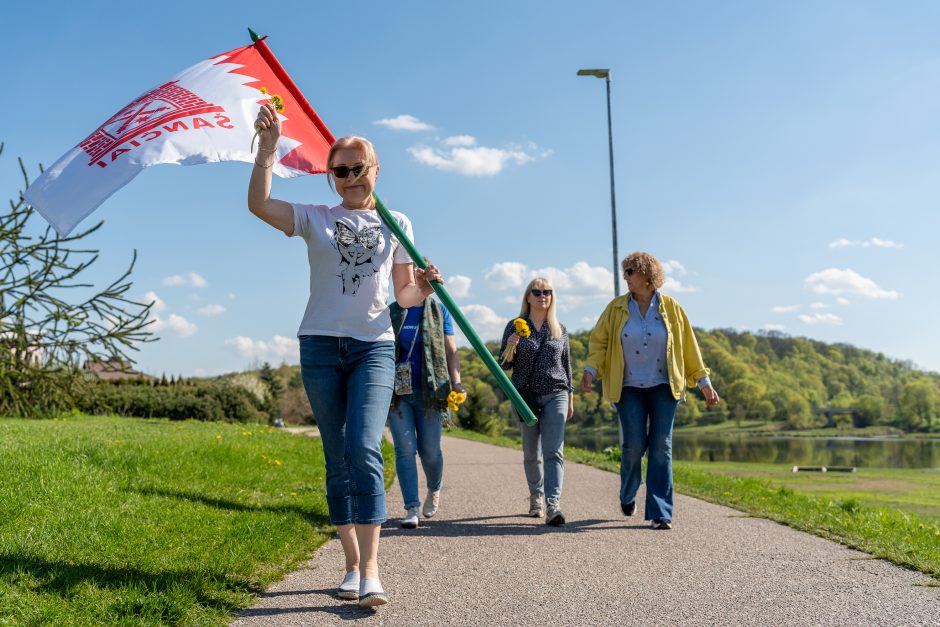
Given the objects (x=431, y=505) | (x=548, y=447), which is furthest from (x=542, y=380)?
(x=431, y=505)

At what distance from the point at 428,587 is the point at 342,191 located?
2025 millimetres

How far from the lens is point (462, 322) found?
4.15m

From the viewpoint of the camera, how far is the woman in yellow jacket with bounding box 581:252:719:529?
235 inches


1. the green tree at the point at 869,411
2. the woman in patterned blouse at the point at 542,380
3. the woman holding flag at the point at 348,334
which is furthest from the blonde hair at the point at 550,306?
the green tree at the point at 869,411

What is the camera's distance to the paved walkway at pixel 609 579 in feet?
11.5

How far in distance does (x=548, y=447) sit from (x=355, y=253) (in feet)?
9.92

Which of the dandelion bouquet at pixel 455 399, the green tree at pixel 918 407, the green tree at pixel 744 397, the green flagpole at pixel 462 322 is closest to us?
the green flagpole at pixel 462 322

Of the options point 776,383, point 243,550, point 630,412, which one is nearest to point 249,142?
point 243,550

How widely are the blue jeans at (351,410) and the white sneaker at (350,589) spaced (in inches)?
11.2

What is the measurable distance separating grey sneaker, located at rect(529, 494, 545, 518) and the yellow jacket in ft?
3.28

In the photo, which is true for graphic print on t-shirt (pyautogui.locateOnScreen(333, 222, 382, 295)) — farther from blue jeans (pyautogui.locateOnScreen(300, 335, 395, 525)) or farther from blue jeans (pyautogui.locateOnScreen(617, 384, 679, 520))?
blue jeans (pyautogui.locateOnScreen(617, 384, 679, 520))

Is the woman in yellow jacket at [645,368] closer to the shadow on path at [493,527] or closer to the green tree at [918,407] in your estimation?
the shadow on path at [493,527]

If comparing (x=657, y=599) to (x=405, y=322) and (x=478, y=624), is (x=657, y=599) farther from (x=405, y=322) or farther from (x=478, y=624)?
(x=405, y=322)

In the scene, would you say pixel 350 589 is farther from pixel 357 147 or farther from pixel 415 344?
pixel 415 344
